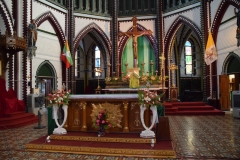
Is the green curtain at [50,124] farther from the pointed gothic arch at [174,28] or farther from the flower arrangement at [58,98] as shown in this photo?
the pointed gothic arch at [174,28]

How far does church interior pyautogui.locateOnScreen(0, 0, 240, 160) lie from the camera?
637cm

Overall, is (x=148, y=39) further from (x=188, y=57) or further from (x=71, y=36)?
(x=71, y=36)

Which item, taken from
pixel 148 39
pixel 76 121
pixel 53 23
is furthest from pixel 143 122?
pixel 148 39

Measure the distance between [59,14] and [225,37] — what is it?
11.6 m

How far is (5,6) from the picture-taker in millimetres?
12758

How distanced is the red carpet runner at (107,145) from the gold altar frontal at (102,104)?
1.11 ft

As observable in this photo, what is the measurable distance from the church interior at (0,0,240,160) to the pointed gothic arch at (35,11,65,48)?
0.23 ft

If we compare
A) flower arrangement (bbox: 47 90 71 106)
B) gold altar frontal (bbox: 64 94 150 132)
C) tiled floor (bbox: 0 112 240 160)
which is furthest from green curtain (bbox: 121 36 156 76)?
flower arrangement (bbox: 47 90 71 106)

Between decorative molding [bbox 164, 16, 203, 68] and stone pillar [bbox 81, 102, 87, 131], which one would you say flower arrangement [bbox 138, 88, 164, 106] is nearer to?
stone pillar [bbox 81, 102, 87, 131]

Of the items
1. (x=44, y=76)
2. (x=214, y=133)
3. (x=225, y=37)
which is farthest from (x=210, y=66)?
(x=44, y=76)

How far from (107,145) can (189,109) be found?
8.78m

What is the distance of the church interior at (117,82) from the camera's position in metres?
6.37

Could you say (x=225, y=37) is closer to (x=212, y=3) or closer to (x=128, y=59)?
(x=212, y=3)

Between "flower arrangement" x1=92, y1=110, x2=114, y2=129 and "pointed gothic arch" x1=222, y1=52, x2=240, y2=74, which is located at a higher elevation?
"pointed gothic arch" x1=222, y1=52, x2=240, y2=74
